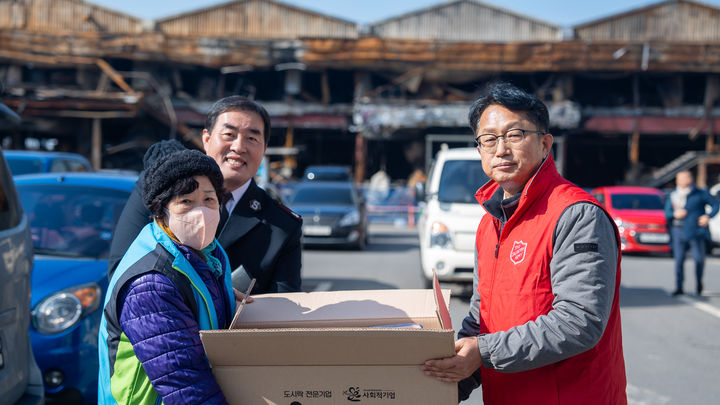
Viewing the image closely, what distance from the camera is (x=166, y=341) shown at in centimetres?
167

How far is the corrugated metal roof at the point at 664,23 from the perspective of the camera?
30250mm

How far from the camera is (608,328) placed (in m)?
1.91

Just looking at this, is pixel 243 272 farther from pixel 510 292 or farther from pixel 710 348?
pixel 710 348

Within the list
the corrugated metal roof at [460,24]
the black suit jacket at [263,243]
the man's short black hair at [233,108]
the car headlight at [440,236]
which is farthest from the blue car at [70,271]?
the corrugated metal roof at [460,24]

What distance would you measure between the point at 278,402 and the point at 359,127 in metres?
24.5

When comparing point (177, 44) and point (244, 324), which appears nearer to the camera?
point (244, 324)

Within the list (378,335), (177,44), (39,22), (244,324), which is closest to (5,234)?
(244,324)

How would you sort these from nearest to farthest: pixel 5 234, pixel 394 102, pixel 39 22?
pixel 5 234 → pixel 394 102 → pixel 39 22

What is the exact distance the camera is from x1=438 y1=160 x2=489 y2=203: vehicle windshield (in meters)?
8.10

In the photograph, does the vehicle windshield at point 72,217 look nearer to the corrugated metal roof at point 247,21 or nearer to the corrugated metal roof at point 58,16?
the corrugated metal roof at point 247,21

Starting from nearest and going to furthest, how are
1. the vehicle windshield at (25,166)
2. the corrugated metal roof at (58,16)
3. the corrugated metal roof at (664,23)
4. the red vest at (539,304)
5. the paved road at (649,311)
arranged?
1. the red vest at (539,304)
2. the paved road at (649,311)
3. the vehicle windshield at (25,166)
4. the corrugated metal roof at (58,16)
5. the corrugated metal roof at (664,23)

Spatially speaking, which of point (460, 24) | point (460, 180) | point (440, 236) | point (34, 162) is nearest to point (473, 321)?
point (440, 236)

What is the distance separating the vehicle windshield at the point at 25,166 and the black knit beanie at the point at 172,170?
27.9 ft

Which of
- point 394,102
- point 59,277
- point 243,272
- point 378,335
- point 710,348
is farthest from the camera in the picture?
point 394,102
